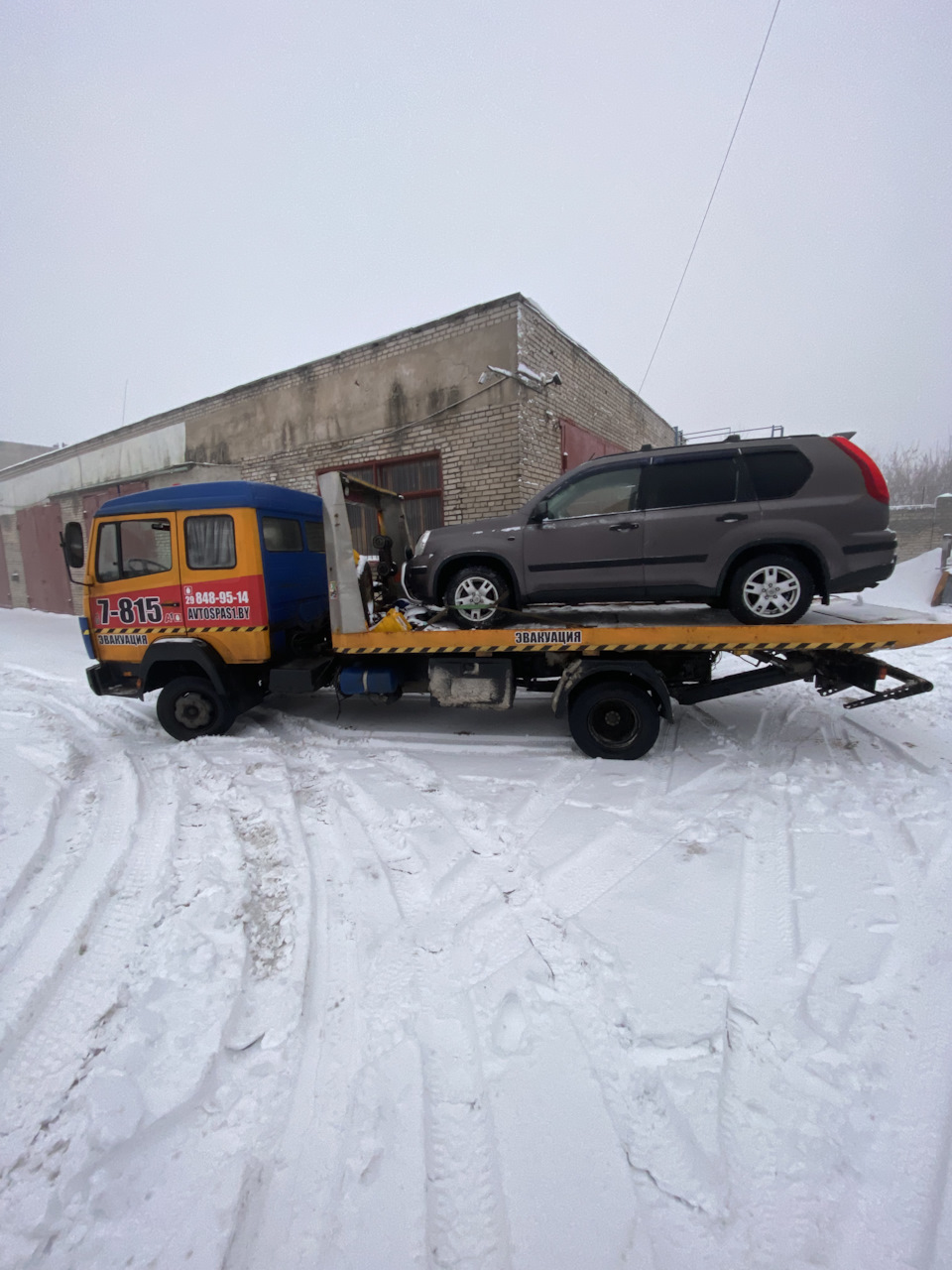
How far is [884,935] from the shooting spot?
2662mm

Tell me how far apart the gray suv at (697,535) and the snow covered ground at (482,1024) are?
154 cm

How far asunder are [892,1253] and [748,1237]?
0.37 meters

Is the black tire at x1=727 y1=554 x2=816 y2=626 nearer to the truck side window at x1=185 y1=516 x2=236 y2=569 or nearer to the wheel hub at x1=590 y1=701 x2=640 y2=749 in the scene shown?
the wheel hub at x1=590 y1=701 x2=640 y2=749

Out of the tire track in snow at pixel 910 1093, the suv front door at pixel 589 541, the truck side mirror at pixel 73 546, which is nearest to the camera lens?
the tire track in snow at pixel 910 1093

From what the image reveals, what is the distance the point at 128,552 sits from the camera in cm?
571

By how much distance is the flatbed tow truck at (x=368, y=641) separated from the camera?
180 inches

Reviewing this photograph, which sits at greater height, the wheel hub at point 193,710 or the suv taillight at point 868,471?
the suv taillight at point 868,471

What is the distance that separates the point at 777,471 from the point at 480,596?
2.63 metres

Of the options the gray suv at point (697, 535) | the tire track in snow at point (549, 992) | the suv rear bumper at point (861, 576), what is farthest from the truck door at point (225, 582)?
the suv rear bumper at point (861, 576)

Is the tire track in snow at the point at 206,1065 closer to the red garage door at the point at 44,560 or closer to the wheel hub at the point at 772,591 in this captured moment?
the wheel hub at the point at 772,591

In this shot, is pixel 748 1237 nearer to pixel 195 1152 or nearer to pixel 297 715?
pixel 195 1152

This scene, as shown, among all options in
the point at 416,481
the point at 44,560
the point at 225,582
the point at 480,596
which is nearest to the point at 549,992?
the point at 480,596

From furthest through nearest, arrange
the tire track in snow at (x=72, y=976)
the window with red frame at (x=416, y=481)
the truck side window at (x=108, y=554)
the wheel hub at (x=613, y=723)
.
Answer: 1. the window with red frame at (x=416, y=481)
2. the truck side window at (x=108, y=554)
3. the wheel hub at (x=613, y=723)
4. the tire track in snow at (x=72, y=976)

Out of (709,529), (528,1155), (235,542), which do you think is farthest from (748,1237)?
(235,542)
